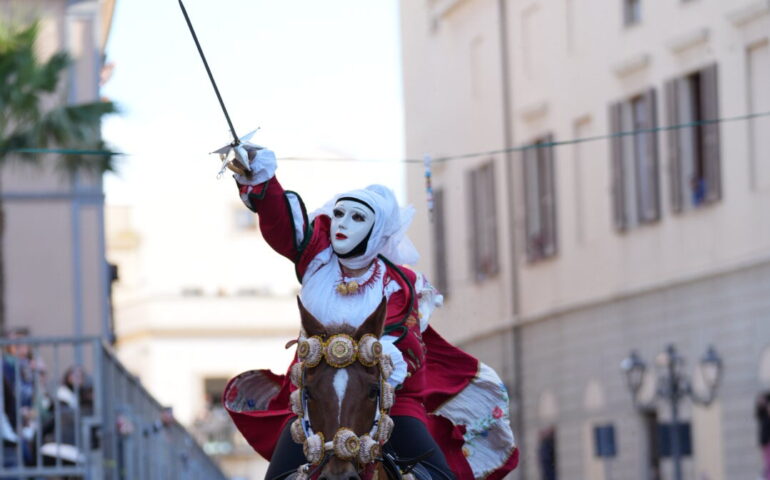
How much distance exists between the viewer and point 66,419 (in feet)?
56.1

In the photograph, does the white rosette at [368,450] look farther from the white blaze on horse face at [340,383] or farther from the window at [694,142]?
the window at [694,142]

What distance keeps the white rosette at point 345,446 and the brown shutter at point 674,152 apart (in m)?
23.3

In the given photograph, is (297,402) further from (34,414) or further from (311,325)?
(34,414)

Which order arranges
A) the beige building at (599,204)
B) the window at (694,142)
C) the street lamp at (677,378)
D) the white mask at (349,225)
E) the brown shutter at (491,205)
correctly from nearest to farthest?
the white mask at (349,225), the street lamp at (677,378), the beige building at (599,204), the window at (694,142), the brown shutter at (491,205)

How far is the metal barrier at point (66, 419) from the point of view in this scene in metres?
16.6

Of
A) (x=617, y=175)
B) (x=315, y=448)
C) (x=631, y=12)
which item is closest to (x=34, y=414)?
(x=315, y=448)

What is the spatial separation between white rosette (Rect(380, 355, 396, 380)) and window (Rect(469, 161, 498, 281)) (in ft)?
94.0

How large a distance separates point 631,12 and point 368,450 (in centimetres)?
2588

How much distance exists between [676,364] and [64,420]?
13.0 m

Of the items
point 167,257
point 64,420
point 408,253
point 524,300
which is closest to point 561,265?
point 524,300

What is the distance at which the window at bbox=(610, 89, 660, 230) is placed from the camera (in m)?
33.0

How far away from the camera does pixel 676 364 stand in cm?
2866

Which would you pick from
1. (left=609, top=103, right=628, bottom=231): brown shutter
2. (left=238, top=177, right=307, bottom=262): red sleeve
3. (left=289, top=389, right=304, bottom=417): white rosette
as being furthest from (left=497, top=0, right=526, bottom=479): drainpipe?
(left=289, top=389, right=304, bottom=417): white rosette

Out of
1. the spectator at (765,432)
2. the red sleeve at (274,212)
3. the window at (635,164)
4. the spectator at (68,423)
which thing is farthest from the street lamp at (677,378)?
the red sleeve at (274,212)
